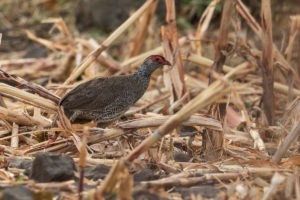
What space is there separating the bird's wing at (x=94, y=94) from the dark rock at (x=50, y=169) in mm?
1145

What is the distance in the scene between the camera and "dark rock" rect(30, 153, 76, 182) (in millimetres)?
3521

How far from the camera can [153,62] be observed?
5.45 meters

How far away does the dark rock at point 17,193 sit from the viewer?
3.05m

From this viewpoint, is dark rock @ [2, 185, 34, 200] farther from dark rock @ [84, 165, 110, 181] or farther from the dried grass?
dark rock @ [84, 165, 110, 181]

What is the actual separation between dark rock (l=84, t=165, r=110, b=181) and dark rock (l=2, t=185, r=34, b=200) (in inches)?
22.5

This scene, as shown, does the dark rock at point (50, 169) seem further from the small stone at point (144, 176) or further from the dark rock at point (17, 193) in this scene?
the small stone at point (144, 176)

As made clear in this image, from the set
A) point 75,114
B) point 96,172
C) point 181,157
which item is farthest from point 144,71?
point 96,172

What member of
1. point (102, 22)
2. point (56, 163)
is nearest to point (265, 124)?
point (56, 163)

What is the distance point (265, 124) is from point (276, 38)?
329cm

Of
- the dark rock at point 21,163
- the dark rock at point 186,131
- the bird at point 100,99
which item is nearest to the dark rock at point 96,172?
the dark rock at point 21,163

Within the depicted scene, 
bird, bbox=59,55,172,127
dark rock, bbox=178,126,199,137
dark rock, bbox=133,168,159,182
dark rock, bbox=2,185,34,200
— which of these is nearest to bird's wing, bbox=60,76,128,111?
bird, bbox=59,55,172,127

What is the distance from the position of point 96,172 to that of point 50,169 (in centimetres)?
34

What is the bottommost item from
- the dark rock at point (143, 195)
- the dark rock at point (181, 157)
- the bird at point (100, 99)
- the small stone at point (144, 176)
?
the dark rock at point (143, 195)

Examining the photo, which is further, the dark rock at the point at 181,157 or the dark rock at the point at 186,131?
the dark rock at the point at 186,131
